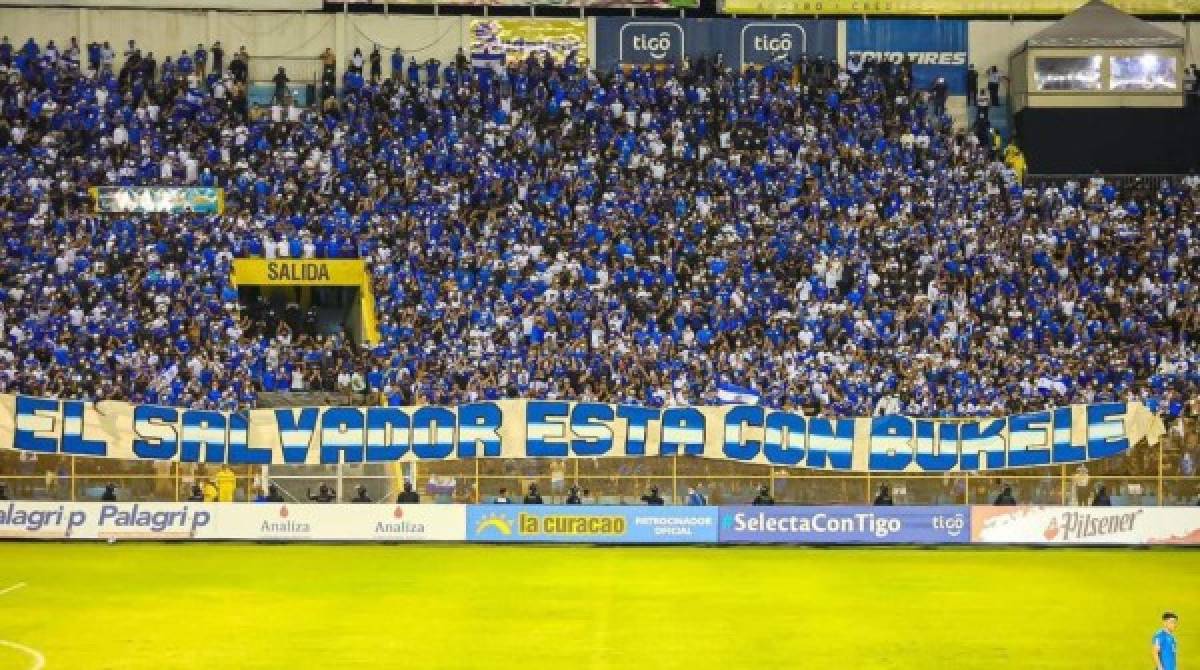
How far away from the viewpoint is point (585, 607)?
1191 inches

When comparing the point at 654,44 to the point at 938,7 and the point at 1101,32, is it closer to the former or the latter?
the point at 938,7

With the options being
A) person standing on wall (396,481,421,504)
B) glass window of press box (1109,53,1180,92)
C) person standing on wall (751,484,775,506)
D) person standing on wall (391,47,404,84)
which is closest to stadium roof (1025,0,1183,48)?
glass window of press box (1109,53,1180,92)

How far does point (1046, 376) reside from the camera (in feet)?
148

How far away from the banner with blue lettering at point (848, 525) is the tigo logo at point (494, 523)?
5166 millimetres

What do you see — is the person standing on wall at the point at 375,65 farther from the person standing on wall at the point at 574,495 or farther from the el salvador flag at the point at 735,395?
the person standing on wall at the point at 574,495

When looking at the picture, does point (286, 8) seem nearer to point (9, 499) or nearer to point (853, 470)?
point (9, 499)

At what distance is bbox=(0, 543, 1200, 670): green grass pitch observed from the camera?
2512 cm

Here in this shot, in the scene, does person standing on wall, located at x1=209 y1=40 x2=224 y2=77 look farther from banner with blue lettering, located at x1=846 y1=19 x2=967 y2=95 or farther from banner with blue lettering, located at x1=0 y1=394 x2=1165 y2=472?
banner with blue lettering, located at x1=846 y1=19 x2=967 y2=95

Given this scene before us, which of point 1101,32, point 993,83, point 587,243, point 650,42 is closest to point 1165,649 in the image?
point 587,243

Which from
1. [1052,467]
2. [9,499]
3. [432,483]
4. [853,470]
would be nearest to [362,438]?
[432,483]

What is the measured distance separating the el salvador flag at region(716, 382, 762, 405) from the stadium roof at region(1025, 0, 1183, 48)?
19827mm

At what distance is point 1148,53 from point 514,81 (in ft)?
69.5

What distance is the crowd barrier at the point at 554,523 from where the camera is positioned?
1571 inches

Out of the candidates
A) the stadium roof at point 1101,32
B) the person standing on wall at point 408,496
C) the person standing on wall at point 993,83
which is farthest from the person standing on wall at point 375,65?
the stadium roof at point 1101,32
